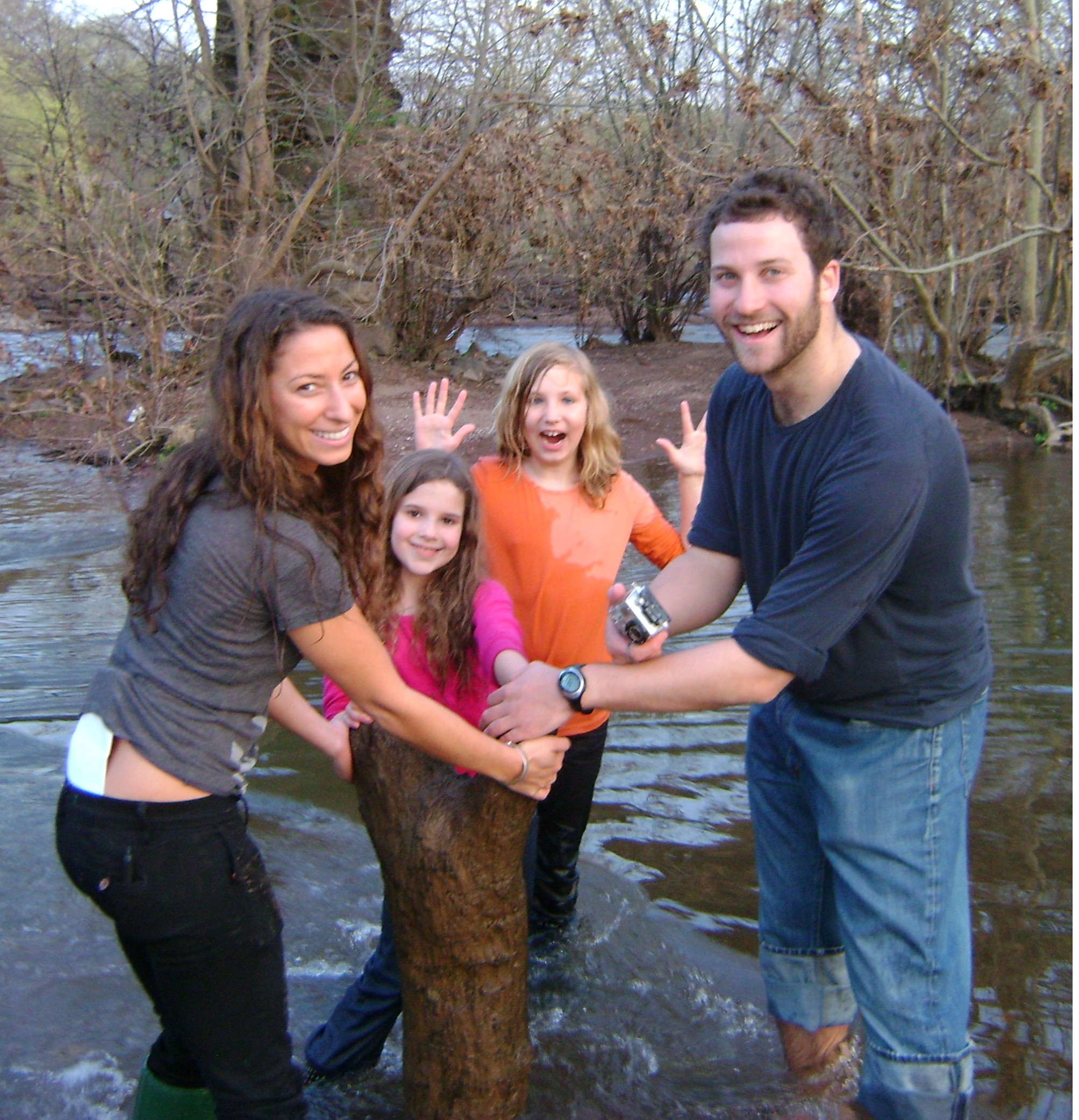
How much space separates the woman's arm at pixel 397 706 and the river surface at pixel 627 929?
1.25 meters

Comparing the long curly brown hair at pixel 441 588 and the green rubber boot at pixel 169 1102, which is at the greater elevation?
the long curly brown hair at pixel 441 588

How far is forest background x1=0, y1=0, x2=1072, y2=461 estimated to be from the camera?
41.1ft

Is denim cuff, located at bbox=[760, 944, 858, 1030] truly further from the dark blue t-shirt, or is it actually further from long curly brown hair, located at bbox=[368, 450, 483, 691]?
long curly brown hair, located at bbox=[368, 450, 483, 691]

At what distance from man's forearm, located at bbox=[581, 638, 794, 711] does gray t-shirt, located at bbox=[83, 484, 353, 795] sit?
2.21 feet

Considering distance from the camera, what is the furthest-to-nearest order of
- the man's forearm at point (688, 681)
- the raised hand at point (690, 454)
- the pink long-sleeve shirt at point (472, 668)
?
the raised hand at point (690, 454)
the pink long-sleeve shirt at point (472, 668)
the man's forearm at point (688, 681)

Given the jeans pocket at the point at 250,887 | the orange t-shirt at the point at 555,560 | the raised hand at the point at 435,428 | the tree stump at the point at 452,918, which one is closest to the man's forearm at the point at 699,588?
the orange t-shirt at the point at 555,560

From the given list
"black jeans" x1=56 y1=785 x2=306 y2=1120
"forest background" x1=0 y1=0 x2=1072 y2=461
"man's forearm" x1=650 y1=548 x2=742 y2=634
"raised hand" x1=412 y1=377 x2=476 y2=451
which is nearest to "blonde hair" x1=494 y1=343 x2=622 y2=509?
"raised hand" x1=412 y1=377 x2=476 y2=451

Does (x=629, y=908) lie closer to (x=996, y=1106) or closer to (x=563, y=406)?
(x=996, y=1106)

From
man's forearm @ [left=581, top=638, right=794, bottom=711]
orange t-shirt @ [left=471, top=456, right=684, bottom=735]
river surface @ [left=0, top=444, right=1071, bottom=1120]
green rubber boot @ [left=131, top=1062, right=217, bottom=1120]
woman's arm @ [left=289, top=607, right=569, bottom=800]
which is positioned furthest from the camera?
orange t-shirt @ [left=471, top=456, right=684, bottom=735]

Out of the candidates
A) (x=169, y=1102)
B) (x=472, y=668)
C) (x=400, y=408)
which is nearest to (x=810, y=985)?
(x=472, y=668)

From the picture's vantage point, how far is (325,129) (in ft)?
50.2

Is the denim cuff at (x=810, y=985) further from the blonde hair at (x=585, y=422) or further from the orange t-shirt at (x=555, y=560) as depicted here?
the blonde hair at (x=585, y=422)

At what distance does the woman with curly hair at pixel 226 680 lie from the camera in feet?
7.48

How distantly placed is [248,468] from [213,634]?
0.33 meters
